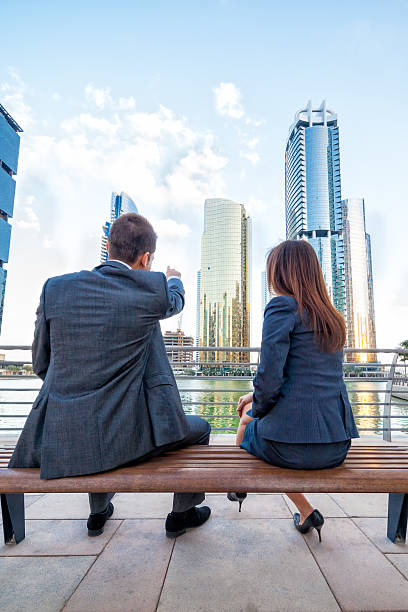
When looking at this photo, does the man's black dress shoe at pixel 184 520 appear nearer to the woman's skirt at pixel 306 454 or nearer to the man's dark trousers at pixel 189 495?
the man's dark trousers at pixel 189 495

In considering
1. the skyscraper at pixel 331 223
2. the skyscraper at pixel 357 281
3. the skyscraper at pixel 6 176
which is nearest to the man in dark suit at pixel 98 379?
the skyscraper at pixel 6 176

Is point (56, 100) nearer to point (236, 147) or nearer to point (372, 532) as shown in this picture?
point (372, 532)

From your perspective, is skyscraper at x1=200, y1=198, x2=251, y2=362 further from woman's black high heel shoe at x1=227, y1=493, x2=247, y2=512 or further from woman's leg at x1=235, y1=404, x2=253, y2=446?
woman's leg at x1=235, y1=404, x2=253, y2=446

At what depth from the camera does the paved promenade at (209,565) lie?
118 centimetres

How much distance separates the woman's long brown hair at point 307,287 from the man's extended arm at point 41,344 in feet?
3.12

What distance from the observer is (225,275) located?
8550 centimetres

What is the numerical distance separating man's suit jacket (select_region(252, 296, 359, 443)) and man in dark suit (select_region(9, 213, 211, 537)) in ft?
1.23

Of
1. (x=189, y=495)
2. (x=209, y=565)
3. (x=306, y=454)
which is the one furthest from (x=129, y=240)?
(x=209, y=565)

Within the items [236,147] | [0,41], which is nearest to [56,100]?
[0,41]

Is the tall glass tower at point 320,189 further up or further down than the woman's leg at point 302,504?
further up

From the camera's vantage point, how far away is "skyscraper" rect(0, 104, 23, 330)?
63688mm

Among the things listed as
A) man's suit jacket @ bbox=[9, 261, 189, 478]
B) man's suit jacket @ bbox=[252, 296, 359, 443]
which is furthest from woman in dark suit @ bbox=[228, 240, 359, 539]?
man's suit jacket @ bbox=[9, 261, 189, 478]

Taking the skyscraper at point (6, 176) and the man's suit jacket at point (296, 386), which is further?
the skyscraper at point (6, 176)

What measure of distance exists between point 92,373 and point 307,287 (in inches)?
36.0
